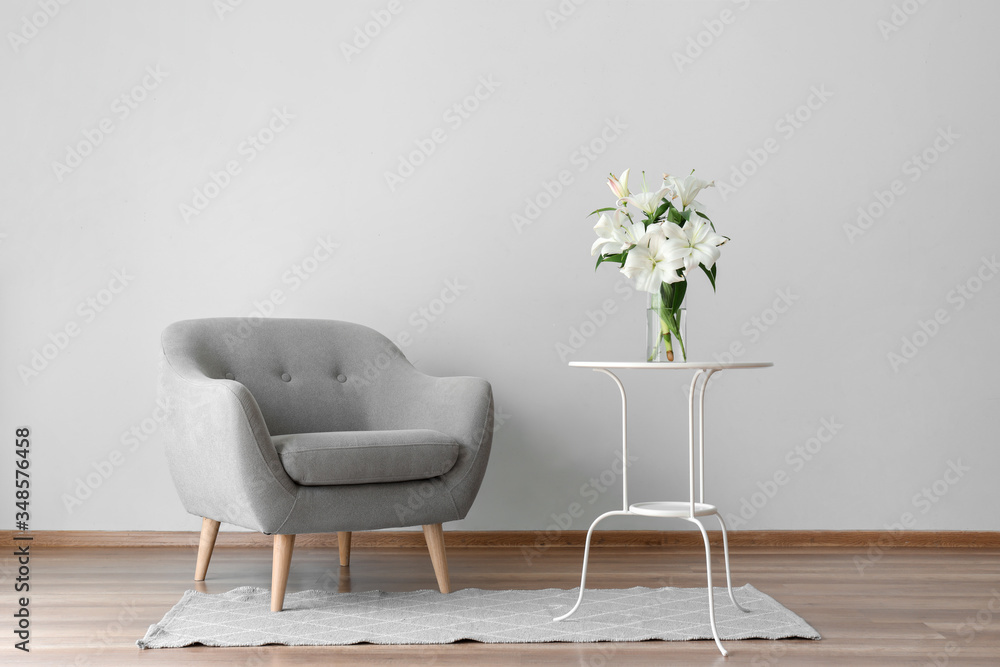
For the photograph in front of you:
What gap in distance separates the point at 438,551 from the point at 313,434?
0.47 metres

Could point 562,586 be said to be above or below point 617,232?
below

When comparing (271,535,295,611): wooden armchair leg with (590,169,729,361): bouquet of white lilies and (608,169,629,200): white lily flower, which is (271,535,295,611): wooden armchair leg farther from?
(608,169,629,200): white lily flower

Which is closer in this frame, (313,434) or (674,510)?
(674,510)

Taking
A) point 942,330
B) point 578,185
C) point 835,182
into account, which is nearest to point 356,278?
point 578,185

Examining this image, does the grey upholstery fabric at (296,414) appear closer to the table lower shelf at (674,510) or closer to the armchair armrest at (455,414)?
the armchair armrest at (455,414)

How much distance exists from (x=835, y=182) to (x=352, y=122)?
5.88 ft

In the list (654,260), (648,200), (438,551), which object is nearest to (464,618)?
(438,551)

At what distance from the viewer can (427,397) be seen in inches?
106

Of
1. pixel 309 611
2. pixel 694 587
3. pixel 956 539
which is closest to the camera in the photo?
pixel 309 611

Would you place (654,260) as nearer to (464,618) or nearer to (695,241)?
(695,241)

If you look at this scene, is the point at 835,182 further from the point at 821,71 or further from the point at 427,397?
the point at 427,397

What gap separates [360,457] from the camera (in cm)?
222

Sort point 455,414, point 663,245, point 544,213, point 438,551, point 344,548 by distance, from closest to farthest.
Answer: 1. point 663,245
2. point 438,551
3. point 455,414
4. point 344,548
5. point 544,213

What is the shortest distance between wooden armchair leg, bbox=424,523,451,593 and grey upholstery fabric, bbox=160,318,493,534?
47 millimetres
